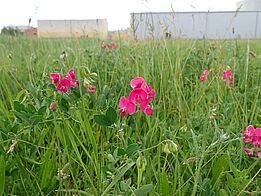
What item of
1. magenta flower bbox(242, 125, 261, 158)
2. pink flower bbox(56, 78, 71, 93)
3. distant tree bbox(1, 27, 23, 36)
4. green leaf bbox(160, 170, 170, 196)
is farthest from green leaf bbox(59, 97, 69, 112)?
distant tree bbox(1, 27, 23, 36)

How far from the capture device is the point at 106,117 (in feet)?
2.30

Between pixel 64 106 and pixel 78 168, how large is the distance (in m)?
0.19

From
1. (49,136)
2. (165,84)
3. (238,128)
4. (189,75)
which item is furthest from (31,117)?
(189,75)

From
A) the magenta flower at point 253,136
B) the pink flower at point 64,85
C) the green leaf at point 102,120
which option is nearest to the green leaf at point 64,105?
the pink flower at point 64,85

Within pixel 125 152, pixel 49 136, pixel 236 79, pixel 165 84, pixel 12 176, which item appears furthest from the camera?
pixel 236 79

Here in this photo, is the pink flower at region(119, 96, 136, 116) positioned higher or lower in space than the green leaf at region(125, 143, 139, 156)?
higher

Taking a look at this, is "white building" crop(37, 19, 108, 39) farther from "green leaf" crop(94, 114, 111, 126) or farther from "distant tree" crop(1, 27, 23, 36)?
"green leaf" crop(94, 114, 111, 126)

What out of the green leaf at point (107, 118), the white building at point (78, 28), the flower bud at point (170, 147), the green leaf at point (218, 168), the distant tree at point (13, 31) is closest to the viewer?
the flower bud at point (170, 147)

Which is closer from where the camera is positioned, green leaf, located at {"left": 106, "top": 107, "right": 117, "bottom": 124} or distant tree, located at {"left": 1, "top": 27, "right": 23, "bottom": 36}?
green leaf, located at {"left": 106, "top": 107, "right": 117, "bottom": 124}

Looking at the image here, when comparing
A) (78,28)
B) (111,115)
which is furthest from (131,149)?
(78,28)

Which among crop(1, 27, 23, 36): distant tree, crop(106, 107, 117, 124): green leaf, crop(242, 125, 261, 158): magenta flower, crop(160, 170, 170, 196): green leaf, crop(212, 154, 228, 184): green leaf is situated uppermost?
crop(1, 27, 23, 36): distant tree

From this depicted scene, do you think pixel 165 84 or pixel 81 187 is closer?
pixel 81 187

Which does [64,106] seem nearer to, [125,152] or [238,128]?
[125,152]

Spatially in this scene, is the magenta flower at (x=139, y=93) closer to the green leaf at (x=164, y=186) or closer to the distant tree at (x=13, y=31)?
the green leaf at (x=164, y=186)
